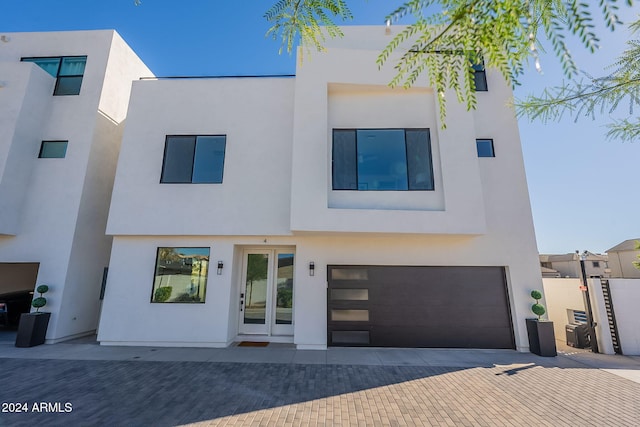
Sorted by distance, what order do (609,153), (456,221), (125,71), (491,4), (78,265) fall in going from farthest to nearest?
(125,71) < (78,265) < (456,221) < (609,153) < (491,4)

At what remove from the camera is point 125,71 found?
902 cm

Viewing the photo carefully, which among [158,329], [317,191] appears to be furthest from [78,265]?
[317,191]

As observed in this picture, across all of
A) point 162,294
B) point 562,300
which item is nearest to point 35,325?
point 162,294

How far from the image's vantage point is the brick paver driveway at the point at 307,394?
11.6 ft

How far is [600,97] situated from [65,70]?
12.3 metres

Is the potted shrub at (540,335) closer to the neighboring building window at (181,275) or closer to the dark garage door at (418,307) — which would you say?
the dark garage door at (418,307)

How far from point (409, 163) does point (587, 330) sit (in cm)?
595

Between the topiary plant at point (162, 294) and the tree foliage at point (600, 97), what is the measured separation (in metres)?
7.76

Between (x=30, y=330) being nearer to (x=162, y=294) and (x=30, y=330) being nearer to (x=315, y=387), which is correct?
(x=162, y=294)

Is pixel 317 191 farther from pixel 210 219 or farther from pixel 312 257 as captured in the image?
pixel 210 219

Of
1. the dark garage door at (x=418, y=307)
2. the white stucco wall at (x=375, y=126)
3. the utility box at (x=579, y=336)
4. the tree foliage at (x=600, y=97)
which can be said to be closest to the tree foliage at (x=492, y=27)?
the tree foliage at (x=600, y=97)

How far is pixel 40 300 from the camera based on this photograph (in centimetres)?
659

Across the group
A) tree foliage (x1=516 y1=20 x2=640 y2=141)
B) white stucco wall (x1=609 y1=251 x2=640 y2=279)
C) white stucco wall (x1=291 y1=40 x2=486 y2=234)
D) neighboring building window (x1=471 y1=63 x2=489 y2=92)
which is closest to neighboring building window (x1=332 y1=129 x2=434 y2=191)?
white stucco wall (x1=291 y1=40 x2=486 y2=234)

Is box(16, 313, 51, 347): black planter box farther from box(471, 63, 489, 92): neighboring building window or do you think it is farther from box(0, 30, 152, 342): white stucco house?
box(471, 63, 489, 92): neighboring building window
